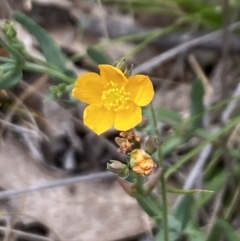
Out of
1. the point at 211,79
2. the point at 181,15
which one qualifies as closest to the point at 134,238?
the point at 211,79

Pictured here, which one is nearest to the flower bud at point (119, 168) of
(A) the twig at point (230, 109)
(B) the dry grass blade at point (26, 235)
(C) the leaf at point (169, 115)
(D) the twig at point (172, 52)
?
(B) the dry grass blade at point (26, 235)

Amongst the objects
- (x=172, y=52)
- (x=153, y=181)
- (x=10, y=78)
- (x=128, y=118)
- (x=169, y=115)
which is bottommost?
(x=153, y=181)

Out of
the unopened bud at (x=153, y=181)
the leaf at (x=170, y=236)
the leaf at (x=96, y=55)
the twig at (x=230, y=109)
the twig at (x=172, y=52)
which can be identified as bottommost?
the unopened bud at (x=153, y=181)

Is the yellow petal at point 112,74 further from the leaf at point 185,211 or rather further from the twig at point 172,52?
the twig at point 172,52

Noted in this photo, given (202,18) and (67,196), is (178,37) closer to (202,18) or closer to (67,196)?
(202,18)

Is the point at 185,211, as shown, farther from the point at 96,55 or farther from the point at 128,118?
the point at 96,55

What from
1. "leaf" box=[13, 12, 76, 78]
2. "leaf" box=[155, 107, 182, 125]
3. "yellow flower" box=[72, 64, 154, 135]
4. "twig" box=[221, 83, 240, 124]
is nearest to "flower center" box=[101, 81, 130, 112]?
"yellow flower" box=[72, 64, 154, 135]

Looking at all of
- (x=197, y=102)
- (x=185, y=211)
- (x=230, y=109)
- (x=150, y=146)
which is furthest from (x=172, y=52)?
(x=150, y=146)
